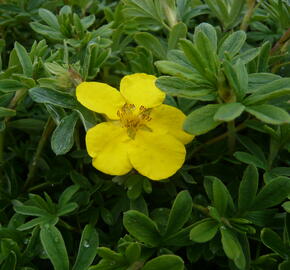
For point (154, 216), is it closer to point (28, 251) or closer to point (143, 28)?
point (28, 251)

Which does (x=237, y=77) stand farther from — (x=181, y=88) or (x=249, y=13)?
(x=249, y=13)

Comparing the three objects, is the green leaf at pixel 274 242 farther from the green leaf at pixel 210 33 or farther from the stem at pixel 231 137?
the green leaf at pixel 210 33

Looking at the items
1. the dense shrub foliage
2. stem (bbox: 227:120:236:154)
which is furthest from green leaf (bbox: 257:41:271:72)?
stem (bbox: 227:120:236:154)

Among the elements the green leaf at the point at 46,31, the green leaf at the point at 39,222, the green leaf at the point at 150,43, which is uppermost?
the green leaf at the point at 150,43

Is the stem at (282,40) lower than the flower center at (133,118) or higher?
higher

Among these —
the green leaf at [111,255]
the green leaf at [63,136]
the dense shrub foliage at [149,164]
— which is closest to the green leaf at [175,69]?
the dense shrub foliage at [149,164]

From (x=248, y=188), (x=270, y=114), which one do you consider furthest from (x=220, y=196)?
(x=270, y=114)

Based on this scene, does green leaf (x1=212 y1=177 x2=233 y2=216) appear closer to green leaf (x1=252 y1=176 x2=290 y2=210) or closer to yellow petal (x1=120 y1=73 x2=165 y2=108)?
green leaf (x1=252 y1=176 x2=290 y2=210)
